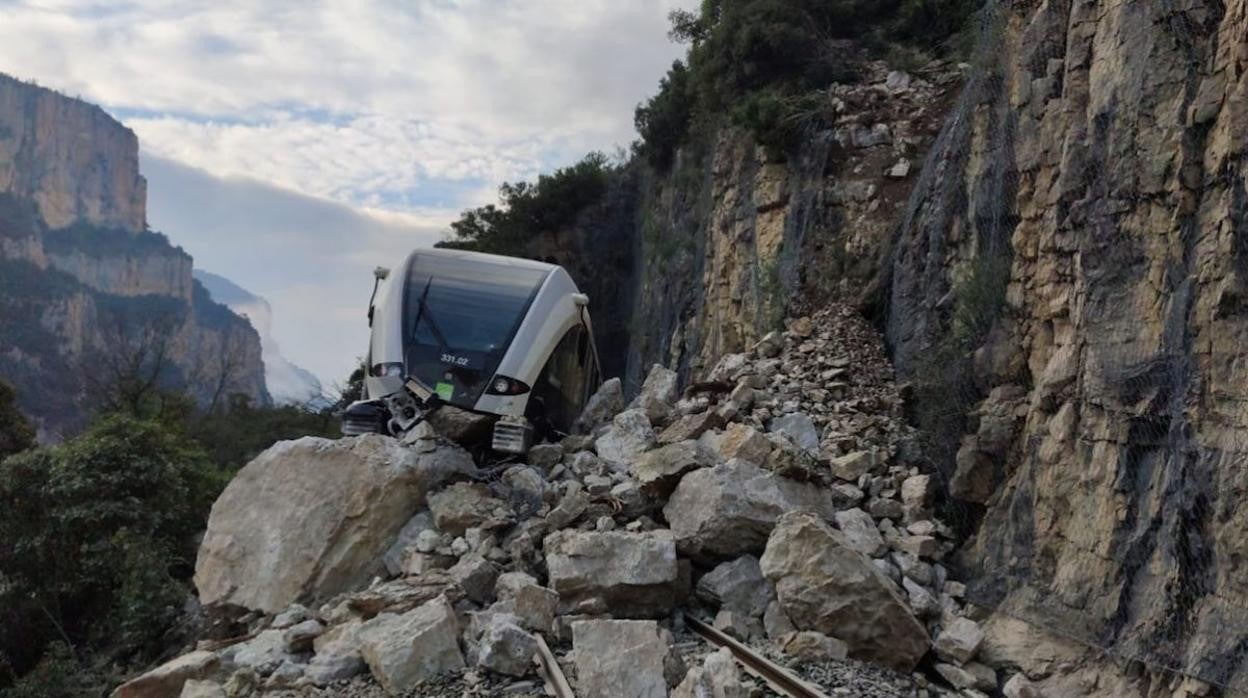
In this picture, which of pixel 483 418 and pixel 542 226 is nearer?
pixel 483 418

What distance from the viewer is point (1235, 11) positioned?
623 centimetres

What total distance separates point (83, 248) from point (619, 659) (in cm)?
14834

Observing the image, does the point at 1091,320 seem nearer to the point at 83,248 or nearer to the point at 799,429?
the point at 799,429

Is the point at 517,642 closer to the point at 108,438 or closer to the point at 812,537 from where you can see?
the point at 812,537

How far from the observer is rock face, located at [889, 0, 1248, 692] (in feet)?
19.0

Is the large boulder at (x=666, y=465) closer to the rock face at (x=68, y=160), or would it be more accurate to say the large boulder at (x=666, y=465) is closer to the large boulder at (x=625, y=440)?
the large boulder at (x=625, y=440)

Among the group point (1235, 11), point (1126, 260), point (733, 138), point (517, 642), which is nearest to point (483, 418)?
point (517, 642)

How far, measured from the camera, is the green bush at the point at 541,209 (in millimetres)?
34156

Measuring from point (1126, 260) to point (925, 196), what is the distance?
4.53m

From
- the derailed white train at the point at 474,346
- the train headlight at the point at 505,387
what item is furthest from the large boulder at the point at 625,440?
the train headlight at the point at 505,387

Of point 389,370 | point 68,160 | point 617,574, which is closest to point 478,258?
point 389,370

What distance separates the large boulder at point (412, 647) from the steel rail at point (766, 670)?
5.74 ft

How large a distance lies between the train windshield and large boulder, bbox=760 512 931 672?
179 inches

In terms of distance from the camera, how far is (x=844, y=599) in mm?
6789
